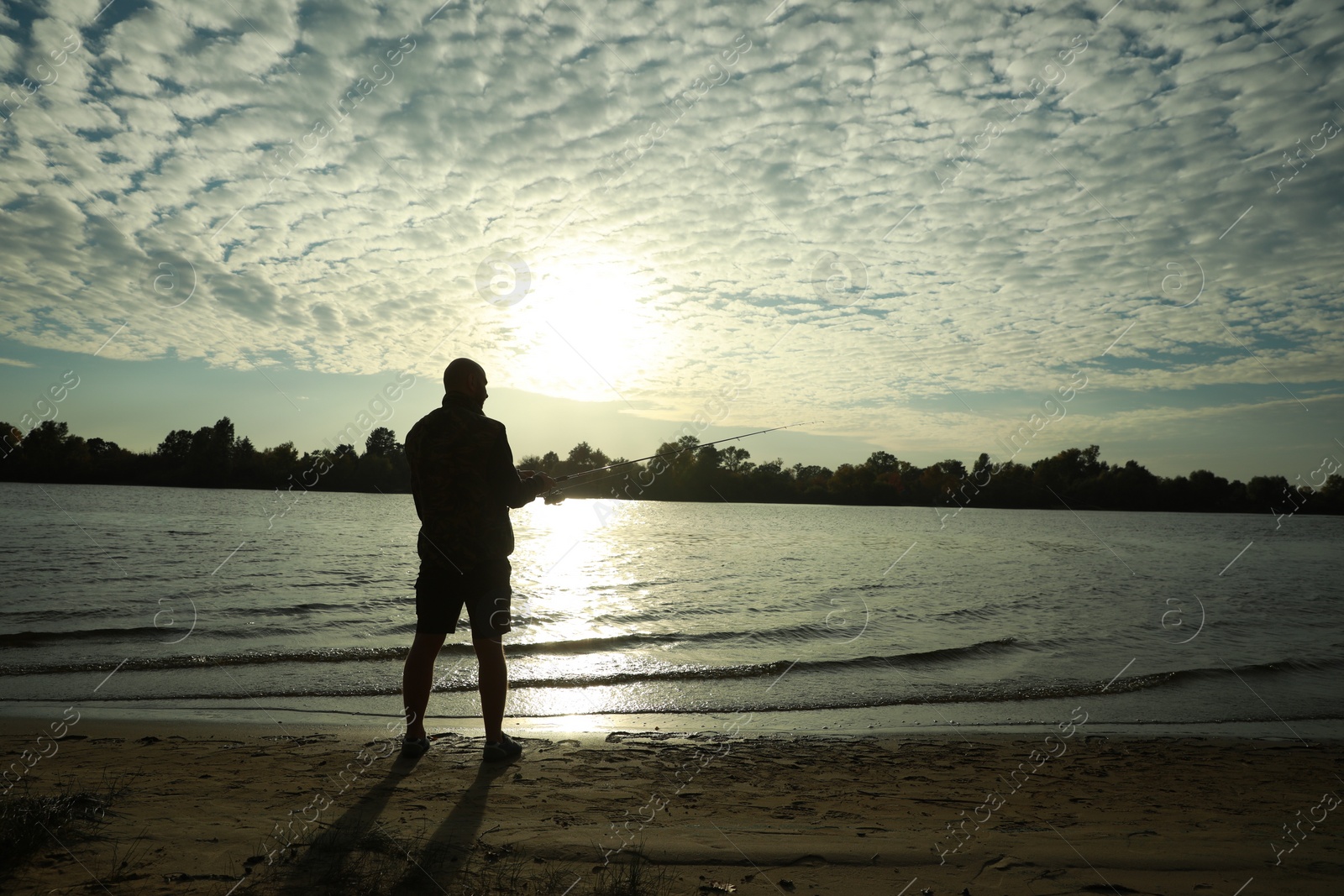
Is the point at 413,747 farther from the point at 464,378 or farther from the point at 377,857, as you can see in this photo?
the point at 464,378

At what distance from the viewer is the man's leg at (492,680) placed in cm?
483

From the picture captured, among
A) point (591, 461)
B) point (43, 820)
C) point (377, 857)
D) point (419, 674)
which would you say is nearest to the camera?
point (377, 857)

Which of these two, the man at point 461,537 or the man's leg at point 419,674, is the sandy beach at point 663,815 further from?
the man at point 461,537

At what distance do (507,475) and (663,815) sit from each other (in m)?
2.31

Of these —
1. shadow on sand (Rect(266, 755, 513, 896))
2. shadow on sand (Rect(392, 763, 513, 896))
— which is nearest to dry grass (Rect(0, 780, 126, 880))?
shadow on sand (Rect(266, 755, 513, 896))

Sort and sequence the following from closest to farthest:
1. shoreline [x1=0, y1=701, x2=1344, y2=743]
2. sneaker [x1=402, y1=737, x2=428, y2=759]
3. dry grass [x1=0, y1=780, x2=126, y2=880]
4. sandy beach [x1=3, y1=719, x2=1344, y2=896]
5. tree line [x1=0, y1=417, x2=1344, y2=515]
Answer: dry grass [x1=0, y1=780, x2=126, y2=880]
sandy beach [x1=3, y1=719, x2=1344, y2=896]
sneaker [x1=402, y1=737, x2=428, y2=759]
shoreline [x1=0, y1=701, x2=1344, y2=743]
tree line [x1=0, y1=417, x2=1344, y2=515]

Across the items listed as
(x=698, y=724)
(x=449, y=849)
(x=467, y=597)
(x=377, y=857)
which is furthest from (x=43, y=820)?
(x=698, y=724)

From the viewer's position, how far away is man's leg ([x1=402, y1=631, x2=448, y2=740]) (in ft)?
15.7

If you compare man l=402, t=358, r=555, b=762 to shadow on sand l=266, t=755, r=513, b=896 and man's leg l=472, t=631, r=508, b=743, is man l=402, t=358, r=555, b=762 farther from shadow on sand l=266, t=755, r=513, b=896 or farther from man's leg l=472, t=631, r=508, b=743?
shadow on sand l=266, t=755, r=513, b=896

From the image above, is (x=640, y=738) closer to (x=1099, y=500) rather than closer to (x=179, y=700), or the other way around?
(x=179, y=700)

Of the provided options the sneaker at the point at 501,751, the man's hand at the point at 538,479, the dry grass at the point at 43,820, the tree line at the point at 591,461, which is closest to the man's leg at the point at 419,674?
the sneaker at the point at 501,751

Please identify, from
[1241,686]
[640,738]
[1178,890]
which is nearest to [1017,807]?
[1178,890]

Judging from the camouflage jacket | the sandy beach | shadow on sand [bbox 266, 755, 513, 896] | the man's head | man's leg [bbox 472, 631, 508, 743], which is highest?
the man's head

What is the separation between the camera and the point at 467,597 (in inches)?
188
